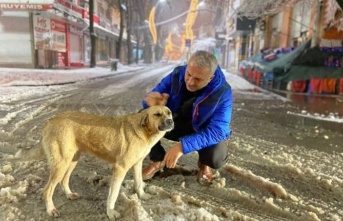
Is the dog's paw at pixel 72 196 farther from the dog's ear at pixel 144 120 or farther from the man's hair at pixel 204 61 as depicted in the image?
the man's hair at pixel 204 61

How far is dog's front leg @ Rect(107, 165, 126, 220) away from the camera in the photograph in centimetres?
258

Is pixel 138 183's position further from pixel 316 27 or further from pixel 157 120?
pixel 316 27

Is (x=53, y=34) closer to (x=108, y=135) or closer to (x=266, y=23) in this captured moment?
(x=266, y=23)

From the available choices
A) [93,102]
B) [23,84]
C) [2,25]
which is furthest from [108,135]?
[2,25]

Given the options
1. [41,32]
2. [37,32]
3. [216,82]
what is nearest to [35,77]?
[37,32]

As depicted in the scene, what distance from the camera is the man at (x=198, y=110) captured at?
2.86 meters

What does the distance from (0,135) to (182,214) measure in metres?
3.66

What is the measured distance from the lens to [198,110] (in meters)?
3.16

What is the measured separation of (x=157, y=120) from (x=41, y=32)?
21.2 m

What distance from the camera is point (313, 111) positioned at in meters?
8.55

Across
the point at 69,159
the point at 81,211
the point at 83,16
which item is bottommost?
the point at 81,211

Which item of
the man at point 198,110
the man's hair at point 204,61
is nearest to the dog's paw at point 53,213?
the man at point 198,110

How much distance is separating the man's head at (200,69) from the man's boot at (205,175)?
106 cm

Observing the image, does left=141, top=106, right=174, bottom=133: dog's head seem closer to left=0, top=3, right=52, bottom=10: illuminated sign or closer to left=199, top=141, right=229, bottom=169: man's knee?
left=199, top=141, right=229, bottom=169: man's knee
